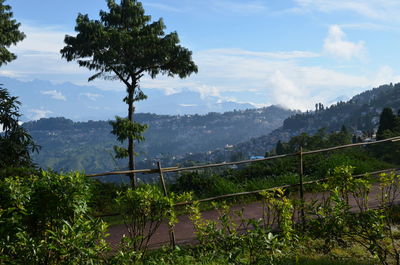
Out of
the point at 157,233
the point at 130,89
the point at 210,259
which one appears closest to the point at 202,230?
the point at 210,259

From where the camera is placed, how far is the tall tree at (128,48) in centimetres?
1805

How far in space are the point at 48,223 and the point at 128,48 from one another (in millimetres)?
15214

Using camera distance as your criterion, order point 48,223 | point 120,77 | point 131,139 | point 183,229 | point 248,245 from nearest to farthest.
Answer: point 48,223 → point 248,245 → point 183,229 → point 131,139 → point 120,77

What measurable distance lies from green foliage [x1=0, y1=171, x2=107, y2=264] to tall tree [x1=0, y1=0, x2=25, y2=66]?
52.2 ft

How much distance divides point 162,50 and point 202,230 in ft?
48.6

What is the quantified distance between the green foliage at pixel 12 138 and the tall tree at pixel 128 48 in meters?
3.94

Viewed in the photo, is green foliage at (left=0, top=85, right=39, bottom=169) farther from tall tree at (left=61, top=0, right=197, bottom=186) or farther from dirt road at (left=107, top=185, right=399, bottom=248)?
dirt road at (left=107, top=185, right=399, bottom=248)

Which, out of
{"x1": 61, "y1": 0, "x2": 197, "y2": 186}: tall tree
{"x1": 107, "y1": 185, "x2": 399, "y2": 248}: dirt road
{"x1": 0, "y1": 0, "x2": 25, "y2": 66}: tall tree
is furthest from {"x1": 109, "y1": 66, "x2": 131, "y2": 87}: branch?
{"x1": 107, "y1": 185, "x2": 399, "y2": 248}: dirt road

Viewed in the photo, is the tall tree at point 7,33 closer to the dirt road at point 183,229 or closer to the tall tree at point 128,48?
the tall tree at point 128,48

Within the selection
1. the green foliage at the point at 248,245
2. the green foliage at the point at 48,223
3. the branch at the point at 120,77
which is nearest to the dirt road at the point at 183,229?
the green foliage at the point at 248,245

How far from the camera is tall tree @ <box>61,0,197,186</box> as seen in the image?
18.0 m

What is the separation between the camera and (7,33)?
18.8 m

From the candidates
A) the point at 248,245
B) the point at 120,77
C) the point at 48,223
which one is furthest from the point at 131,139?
the point at 248,245

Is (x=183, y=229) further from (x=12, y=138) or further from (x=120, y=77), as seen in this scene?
(x=120, y=77)
